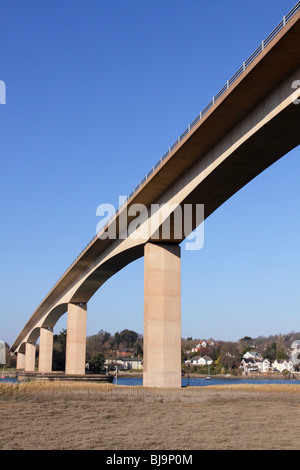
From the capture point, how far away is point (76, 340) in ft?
206

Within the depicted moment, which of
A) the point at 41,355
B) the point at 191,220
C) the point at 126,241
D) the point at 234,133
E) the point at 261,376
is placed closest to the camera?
the point at 234,133

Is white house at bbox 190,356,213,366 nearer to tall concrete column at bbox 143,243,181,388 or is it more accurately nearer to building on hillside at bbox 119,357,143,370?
building on hillside at bbox 119,357,143,370

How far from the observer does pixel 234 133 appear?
917 inches

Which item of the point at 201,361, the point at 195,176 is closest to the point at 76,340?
the point at 195,176

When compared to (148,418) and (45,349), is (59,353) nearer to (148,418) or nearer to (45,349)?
(45,349)

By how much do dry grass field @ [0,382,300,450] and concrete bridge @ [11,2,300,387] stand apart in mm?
6200

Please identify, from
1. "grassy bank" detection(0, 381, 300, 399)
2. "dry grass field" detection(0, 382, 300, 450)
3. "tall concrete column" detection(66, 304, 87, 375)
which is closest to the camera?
"dry grass field" detection(0, 382, 300, 450)

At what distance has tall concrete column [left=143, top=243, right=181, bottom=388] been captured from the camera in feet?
106

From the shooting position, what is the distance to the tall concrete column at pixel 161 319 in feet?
106

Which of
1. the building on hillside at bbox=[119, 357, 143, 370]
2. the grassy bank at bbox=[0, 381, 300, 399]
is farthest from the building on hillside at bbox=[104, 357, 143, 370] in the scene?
the grassy bank at bbox=[0, 381, 300, 399]

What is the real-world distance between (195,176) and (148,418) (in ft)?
44.0
